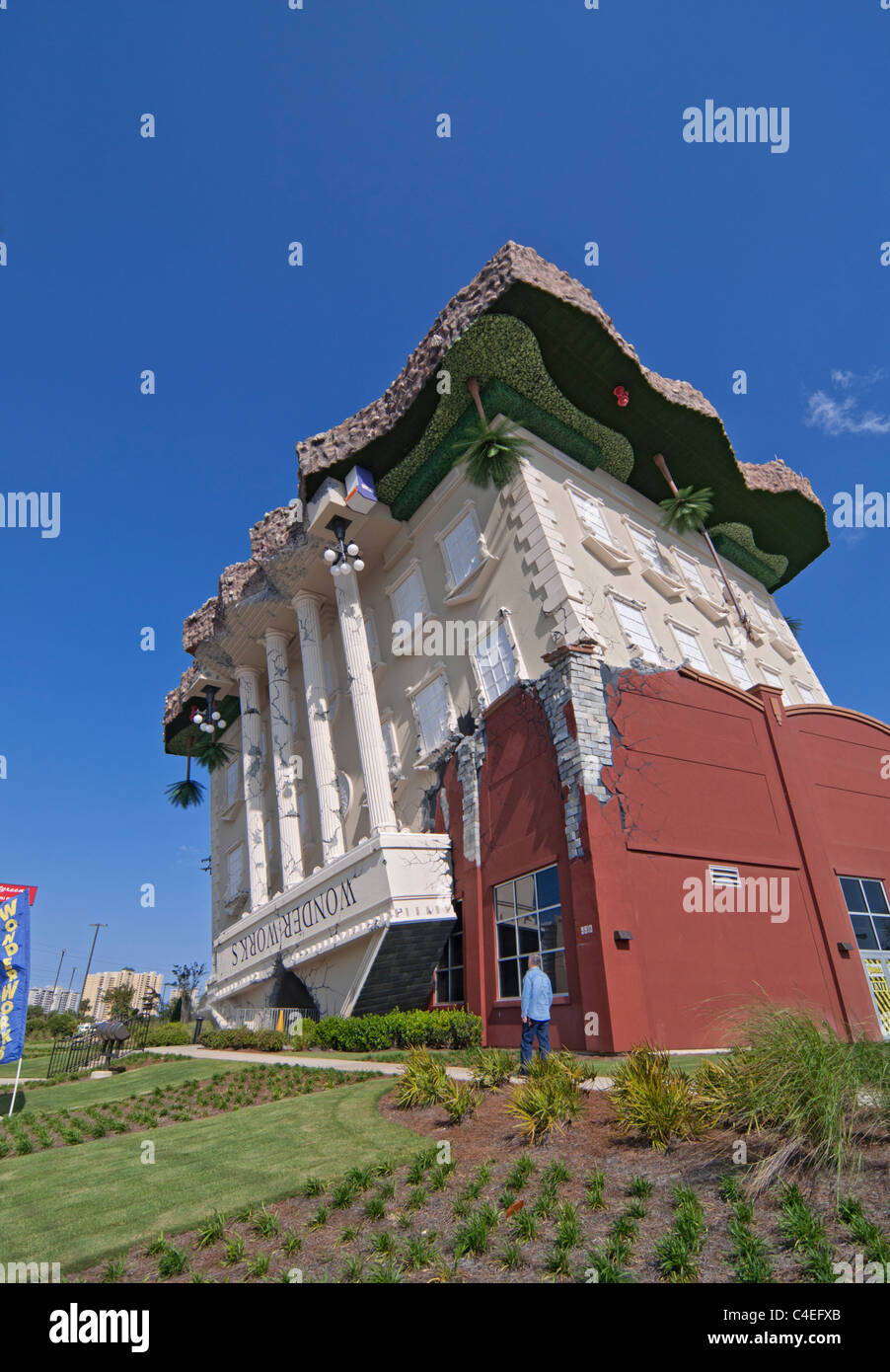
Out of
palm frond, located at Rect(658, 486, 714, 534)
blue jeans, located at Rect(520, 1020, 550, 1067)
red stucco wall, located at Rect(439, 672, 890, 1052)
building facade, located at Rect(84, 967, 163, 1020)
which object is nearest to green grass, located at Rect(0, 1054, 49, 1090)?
red stucco wall, located at Rect(439, 672, 890, 1052)

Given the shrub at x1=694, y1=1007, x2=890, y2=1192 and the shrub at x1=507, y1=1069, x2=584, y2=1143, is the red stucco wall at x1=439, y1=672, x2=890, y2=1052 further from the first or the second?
the shrub at x1=694, y1=1007, x2=890, y2=1192

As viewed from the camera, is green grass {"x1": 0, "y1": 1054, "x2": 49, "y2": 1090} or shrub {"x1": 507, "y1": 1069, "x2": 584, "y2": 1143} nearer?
shrub {"x1": 507, "y1": 1069, "x2": 584, "y2": 1143}

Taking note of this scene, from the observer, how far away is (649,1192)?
6027 millimetres

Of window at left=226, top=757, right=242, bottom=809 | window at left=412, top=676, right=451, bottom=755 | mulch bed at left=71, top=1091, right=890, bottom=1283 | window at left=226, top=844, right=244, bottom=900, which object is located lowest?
mulch bed at left=71, top=1091, right=890, bottom=1283

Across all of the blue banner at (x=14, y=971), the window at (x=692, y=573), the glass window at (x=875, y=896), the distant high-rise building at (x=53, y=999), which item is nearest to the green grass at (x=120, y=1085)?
the blue banner at (x=14, y=971)

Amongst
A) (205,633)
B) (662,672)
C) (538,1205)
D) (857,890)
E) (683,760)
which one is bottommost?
(538,1205)

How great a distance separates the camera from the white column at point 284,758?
28.0 meters

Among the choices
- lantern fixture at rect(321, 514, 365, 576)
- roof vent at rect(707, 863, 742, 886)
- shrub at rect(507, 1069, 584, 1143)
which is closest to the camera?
shrub at rect(507, 1069, 584, 1143)

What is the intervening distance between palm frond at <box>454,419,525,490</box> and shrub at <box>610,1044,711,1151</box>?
1758 centimetres

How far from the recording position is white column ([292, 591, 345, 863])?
25.6m

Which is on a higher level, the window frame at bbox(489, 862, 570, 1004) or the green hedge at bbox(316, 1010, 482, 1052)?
the window frame at bbox(489, 862, 570, 1004)
